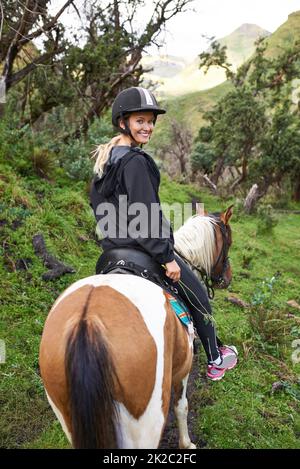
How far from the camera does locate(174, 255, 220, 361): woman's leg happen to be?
121 inches

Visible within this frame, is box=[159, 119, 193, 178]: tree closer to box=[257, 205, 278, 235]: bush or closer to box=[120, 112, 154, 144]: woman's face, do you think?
box=[257, 205, 278, 235]: bush

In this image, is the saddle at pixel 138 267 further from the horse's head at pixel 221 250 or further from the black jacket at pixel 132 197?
the horse's head at pixel 221 250

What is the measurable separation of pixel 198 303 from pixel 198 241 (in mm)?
745

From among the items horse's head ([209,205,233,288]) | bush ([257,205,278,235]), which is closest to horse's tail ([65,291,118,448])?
horse's head ([209,205,233,288])

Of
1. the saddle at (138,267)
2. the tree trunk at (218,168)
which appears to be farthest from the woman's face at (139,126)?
the tree trunk at (218,168)

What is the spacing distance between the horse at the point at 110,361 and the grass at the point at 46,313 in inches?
63.1

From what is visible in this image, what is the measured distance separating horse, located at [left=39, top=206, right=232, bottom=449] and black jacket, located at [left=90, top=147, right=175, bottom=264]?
407 mm

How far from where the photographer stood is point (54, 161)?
8562mm

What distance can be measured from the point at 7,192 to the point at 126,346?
5350mm

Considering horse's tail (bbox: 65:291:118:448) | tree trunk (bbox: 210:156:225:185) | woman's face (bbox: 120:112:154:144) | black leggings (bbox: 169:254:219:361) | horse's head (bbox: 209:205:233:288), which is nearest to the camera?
horse's tail (bbox: 65:291:118:448)

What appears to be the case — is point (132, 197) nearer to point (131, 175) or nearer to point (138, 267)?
point (131, 175)

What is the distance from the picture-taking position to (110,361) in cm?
179

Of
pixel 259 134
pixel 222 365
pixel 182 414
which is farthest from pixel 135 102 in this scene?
pixel 259 134

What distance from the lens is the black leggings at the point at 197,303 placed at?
10.1 ft
